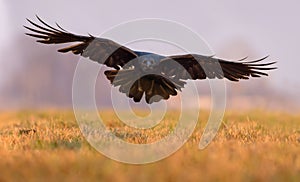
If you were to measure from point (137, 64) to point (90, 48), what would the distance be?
0.87 metres

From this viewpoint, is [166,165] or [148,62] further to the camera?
[148,62]

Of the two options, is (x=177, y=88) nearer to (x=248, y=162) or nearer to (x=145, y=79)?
(x=145, y=79)

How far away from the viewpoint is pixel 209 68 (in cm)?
940

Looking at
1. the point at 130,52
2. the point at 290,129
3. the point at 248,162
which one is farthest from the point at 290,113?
the point at 248,162

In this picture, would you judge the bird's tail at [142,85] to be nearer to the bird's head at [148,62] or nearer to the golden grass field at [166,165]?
the bird's head at [148,62]

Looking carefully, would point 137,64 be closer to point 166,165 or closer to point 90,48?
point 90,48

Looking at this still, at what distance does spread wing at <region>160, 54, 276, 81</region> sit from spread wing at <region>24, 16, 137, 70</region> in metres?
0.78

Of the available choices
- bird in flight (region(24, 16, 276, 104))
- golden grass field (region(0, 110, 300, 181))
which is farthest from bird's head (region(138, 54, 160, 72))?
golden grass field (region(0, 110, 300, 181))

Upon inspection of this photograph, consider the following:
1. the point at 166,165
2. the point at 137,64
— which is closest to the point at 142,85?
the point at 137,64

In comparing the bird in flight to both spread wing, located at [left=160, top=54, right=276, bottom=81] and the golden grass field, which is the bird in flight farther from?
the golden grass field

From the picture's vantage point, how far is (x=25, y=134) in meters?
8.34

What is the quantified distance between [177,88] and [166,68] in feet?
1.80

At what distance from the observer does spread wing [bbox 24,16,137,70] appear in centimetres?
869

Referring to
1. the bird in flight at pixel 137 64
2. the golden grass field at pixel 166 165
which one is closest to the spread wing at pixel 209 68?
the bird in flight at pixel 137 64
